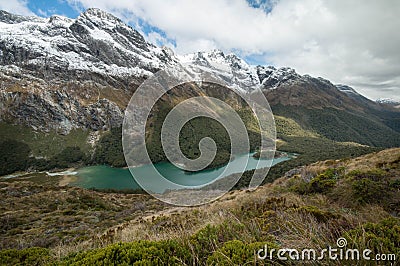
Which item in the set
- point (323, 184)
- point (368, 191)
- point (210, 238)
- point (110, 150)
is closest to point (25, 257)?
point (210, 238)

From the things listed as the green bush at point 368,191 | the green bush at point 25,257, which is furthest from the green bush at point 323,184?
the green bush at point 25,257

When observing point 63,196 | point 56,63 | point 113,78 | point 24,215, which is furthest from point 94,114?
point 24,215

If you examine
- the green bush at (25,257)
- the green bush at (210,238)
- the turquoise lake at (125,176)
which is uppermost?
the green bush at (210,238)

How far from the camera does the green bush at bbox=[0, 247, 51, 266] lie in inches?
186

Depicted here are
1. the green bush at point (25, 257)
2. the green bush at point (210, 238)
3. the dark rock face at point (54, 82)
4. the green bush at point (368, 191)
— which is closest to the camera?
the green bush at point (210, 238)

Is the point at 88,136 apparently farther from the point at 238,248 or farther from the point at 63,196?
the point at 238,248

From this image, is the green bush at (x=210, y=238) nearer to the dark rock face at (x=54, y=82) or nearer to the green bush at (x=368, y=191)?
the green bush at (x=368, y=191)

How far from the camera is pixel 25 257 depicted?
507cm

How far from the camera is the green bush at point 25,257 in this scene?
471cm

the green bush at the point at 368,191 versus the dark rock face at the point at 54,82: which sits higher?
the dark rock face at the point at 54,82

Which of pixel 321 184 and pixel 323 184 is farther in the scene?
pixel 321 184

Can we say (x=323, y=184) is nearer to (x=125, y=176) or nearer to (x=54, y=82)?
(x=125, y=176)

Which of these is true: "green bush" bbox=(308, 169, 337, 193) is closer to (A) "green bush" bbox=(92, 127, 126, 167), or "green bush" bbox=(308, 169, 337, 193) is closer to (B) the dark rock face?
(A) "green bush" bbox=(92, 127, 126, 167)

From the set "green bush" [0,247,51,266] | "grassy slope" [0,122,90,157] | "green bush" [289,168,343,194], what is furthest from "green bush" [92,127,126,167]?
"green bush" [0,247,51,266]
